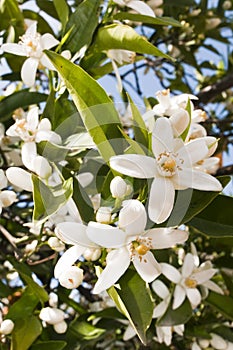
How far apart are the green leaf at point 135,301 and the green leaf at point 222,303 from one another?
39 cm

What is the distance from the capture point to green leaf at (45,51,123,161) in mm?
698

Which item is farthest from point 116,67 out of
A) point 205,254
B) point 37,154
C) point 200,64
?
point 200,64

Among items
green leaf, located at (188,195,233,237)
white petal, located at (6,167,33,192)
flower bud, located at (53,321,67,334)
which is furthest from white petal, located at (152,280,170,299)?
white petal, located at (6,167,33,192)

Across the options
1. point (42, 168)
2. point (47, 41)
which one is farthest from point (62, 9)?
point (42, 168)

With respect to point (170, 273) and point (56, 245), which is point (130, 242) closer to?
point (56, 245)

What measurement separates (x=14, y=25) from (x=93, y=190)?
0.44 metres

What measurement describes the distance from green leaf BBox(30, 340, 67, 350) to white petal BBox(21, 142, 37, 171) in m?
0.28

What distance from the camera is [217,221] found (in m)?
0.80

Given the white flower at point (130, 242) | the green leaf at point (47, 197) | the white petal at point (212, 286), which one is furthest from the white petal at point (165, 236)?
the white petal at point (212, 286)

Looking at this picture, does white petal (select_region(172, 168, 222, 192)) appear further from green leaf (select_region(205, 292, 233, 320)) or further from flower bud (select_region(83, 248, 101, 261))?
green leaf (select_region(205, 292, 233, 320))

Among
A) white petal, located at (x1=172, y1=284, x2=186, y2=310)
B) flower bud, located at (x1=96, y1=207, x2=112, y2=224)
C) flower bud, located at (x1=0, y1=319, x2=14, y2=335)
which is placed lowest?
white petal, located at (x1=172, y1=284, x2=186, y2=310)

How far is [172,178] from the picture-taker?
2.26ft

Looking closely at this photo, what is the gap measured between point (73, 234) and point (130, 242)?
0.21ft

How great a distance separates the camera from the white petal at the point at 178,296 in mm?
1014
